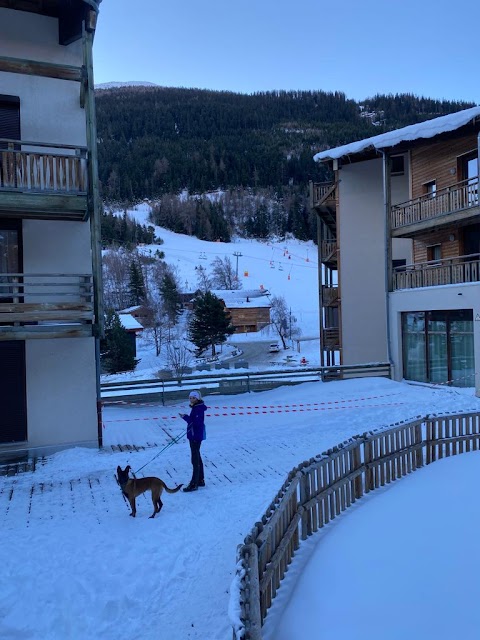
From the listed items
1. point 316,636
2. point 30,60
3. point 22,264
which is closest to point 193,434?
point 316,636

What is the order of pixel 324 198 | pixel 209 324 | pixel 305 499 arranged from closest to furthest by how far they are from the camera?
1. pixel 305 499
2. pixel 324 198
3. pixel 209 324

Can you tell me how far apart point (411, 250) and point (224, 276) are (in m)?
69.4

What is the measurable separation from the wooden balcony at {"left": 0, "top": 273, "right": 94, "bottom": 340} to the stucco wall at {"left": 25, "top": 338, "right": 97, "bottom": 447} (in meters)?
0.63

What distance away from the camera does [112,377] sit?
140 ft

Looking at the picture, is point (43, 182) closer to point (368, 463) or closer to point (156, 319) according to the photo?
point (368, 463)

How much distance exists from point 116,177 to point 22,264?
167479 millimetres

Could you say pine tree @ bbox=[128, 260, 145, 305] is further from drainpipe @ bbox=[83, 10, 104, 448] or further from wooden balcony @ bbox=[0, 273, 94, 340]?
drainpipe @ bbox=[83, 10, 104, 448]

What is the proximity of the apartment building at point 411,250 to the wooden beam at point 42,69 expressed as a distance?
13771mm

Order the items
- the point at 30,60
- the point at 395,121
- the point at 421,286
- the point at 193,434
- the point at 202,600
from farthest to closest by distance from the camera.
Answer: the point at 395,121, the point at 421,286, the point at 30,60, the point at 193,434, the point at 202,600

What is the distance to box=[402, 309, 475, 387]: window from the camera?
19875 millimetres

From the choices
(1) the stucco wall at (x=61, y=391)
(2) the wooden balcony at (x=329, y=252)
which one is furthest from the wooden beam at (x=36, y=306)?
(2) the wooden balcony at (x=329, y=252)

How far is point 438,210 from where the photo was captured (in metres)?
22.4

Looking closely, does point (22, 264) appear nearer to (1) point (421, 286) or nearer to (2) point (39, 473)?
(2) point (39, 473)

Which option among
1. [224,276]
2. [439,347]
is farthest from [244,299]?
A: [439,347]
